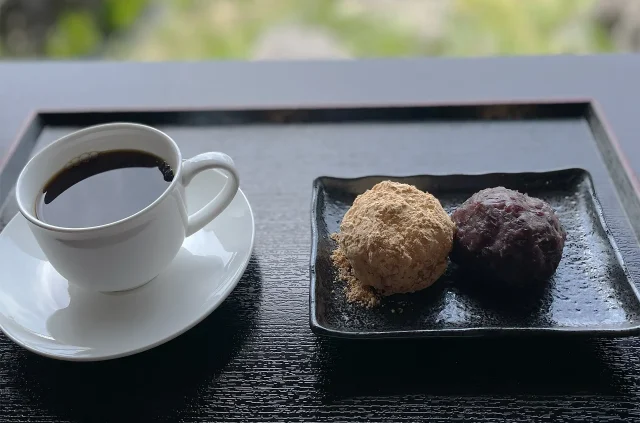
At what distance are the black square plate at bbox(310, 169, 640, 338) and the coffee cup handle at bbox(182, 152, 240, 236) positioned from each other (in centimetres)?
13

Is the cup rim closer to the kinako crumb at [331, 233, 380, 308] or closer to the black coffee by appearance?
the black coffee

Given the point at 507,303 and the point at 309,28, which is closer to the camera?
the point at 507,303

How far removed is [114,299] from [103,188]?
0.15 m

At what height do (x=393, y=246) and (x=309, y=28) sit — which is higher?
(x=309, y=28)

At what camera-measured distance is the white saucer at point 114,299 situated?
2.63ft

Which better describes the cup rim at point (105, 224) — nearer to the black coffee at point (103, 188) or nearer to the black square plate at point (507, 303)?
the black coffee at point (103, 188)

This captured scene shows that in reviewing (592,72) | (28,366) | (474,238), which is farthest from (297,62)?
(28,366)

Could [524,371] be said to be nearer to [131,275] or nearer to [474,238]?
[474,238]

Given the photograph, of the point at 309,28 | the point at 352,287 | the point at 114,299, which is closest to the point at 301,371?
the point at 352,287

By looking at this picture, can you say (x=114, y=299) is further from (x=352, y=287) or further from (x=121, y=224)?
(x=352, y=287)

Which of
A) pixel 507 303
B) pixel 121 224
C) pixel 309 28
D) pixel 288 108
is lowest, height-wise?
pixel 507 303

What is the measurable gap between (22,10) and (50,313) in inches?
74.8

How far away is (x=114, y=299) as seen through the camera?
87 centimetres

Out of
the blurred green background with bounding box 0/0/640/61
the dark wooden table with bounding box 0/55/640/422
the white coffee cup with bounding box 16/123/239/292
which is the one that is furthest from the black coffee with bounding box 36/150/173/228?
the blurred green background with bounding box 0/0/640/61
